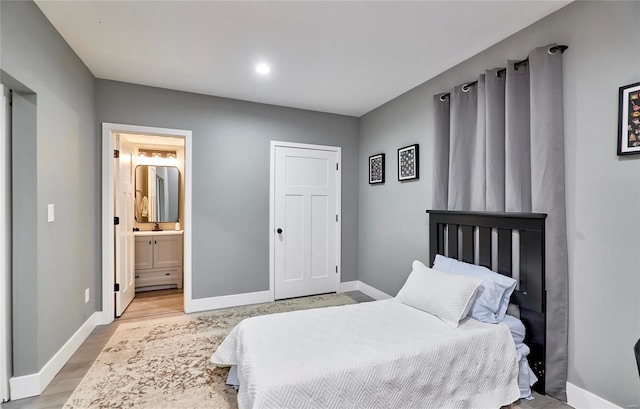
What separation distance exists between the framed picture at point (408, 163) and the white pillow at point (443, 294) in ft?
4.05

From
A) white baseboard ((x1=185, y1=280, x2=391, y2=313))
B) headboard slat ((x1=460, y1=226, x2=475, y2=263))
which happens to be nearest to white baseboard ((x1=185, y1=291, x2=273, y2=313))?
white baseboard ((x1=185, y1=280, x2=391, y2=313))

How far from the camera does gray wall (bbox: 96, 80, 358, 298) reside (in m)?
3.28

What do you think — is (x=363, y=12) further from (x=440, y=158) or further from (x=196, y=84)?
(x=196, y=84)

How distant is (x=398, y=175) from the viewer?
3.51 metres

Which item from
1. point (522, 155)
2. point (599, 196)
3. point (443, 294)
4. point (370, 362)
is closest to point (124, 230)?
point (370, 362)

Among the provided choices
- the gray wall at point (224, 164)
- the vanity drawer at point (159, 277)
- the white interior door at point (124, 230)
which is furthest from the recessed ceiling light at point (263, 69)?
the vanity drawer at point (159, 277)

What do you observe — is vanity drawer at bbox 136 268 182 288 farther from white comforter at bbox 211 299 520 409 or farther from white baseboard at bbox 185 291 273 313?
white comforter at bbox 211 299 520 409

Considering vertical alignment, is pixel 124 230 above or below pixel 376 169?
below

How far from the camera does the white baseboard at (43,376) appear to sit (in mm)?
1915

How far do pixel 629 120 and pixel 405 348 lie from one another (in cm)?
173

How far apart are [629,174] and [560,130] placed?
44cm

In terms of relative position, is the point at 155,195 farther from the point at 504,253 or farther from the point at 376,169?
the point at 504,253

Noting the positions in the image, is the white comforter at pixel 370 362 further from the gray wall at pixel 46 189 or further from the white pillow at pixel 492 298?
the gray wall at pixel 46 189

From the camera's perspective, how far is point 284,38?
230 centimetres
